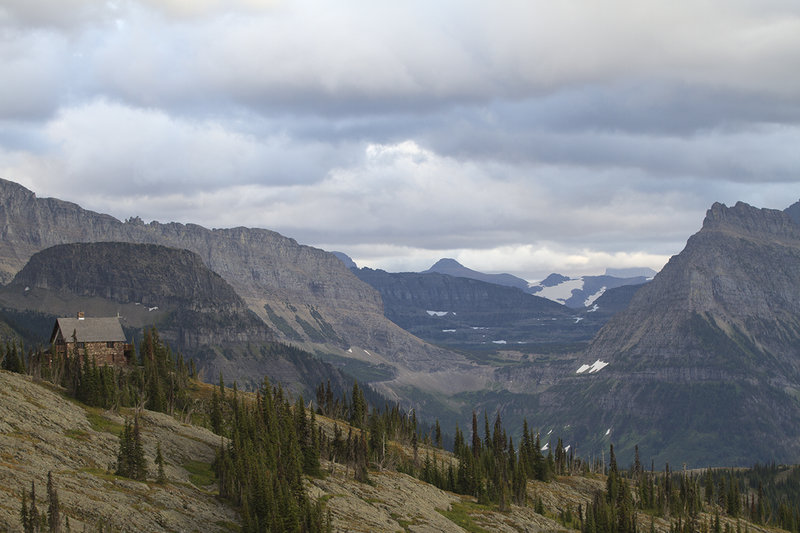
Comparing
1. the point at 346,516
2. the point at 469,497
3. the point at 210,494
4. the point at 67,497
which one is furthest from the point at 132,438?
the point at 469,497

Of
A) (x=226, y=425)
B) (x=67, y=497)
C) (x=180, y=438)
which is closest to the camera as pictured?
(x=67, y=497)

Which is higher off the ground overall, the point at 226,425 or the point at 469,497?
the point at 226,425

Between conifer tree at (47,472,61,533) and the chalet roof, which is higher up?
the chalet roof

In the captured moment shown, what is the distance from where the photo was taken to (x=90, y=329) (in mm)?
176125

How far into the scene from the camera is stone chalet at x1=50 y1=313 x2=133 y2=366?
172 metres

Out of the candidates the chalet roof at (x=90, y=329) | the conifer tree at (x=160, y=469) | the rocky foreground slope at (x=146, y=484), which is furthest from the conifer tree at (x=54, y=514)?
the chalet roof at (x=90, y=329)

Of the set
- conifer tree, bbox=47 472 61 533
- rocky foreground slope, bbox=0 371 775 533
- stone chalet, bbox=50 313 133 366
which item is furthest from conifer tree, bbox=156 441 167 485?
stone chalet, bbox=50 313 133 366

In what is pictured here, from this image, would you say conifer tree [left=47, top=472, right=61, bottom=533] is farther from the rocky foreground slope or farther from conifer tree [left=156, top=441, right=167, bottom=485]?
conifer tree [left=156, top=441, right=167, bottom=485]

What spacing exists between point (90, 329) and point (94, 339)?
2.43m

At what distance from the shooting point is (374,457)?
177 m

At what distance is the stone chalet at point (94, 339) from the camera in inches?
6757

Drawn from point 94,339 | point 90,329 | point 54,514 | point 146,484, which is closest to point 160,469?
point 146,484

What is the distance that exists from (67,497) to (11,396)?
3083cm

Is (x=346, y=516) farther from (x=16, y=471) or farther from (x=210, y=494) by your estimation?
(x=16, y=471)
